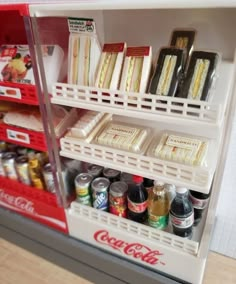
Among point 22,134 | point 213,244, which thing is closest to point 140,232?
point 213,244

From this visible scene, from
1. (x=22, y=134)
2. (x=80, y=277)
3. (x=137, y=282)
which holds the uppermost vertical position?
(x=22, y=134)

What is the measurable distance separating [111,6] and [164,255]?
818 millimetres

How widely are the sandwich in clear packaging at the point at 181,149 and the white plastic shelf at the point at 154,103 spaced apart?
0.15 meters

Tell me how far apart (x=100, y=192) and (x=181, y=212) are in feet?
1.03

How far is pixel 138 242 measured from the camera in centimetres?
98

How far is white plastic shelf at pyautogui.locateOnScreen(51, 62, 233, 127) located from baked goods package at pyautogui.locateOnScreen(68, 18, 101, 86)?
0.05m

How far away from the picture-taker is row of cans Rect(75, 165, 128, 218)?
3.32 feet

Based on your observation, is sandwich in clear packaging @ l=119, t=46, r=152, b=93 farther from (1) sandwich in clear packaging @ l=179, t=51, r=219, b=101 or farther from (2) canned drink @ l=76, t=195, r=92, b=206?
(2) canned drink @ l=76, t=195, r=92, b=206

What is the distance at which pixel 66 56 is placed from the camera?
0.94 metres

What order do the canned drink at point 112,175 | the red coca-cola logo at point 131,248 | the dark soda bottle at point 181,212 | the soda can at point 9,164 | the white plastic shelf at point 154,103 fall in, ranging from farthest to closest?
1. the soda can at point 9,164
2. the canned drink at point 112,175
3. the red coca-cola logo at point 131,248
4. the dark soda bottle at point 181,212
5. the white plastic shelf at point 154,103

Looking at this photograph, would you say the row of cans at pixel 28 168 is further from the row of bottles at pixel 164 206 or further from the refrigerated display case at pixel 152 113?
the row of bottles at pixel 164 206

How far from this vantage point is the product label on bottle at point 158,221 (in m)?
0.95

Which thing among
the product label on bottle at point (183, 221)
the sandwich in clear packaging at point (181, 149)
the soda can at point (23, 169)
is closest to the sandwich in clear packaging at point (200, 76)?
the sandwich in clear packaging at point (181, 149)

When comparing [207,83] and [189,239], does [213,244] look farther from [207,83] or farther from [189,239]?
[207,83]
